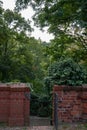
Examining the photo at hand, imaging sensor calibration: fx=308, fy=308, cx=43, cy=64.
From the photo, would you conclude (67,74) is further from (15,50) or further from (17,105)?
(15,50)

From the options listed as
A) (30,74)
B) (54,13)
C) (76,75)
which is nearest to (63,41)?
(54,13)

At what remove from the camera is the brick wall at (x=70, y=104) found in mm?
9930

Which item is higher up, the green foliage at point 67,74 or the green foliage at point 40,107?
the green foliage at point 67,74

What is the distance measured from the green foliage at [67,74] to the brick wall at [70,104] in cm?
30

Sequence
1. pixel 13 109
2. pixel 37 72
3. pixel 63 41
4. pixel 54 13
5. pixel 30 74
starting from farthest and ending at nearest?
1. pixel 37 72
2. pixel 30 74
3. pixel 63 41
4. pixel 54 13
5. pixel 13 109

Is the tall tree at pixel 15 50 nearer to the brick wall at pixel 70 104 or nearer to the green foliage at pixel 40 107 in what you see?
the green foliage at pixel 40 107

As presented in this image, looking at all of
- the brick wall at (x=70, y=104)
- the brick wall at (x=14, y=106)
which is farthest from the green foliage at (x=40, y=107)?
the brick wall at (x=14, y=106)

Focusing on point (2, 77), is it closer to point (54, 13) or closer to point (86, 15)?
point (54, 13)

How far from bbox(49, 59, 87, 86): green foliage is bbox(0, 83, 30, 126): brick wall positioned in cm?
123

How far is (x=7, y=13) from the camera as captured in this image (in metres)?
28.3

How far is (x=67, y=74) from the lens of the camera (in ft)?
33.6

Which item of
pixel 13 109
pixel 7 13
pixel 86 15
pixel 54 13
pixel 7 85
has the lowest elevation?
pixel 13 109

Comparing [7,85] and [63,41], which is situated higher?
[63,41]

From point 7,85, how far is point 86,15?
11.3ft
